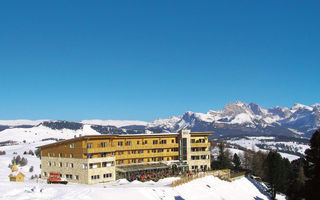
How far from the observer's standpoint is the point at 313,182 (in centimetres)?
3303

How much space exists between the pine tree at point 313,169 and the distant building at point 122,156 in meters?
46.3

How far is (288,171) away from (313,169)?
61194 mm

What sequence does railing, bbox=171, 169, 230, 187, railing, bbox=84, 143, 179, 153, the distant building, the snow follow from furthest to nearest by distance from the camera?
railing, bbox=84, 143, 179, 153 < the distant building < railing, bbox=171, 169, 230, 187 < the snow

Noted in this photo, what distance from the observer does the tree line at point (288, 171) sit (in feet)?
110

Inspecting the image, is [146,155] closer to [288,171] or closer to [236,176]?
[236,176]

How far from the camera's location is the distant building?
70.6 meters

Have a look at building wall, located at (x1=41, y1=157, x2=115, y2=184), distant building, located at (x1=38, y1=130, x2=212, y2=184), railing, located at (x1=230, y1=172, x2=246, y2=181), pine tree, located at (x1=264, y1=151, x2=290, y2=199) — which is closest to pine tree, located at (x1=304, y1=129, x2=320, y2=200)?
distant building, located at (x1=38, y1=130, x2=212, y2=184)

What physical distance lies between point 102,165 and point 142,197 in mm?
23070

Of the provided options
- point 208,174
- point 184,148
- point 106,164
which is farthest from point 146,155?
point 208,174

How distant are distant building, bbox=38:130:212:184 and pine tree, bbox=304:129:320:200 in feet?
152

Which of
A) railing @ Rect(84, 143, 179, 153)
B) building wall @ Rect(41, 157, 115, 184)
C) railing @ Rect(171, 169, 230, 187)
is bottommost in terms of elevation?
railing @ Rect(171, 169, 230, 187)

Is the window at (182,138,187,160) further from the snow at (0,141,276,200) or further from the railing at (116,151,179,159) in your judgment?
the snow at (0,141,276,200)

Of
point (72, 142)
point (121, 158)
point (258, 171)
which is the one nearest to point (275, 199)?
point (258, 171)

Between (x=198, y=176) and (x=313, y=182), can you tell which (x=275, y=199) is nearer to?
(x=198, y=176)
